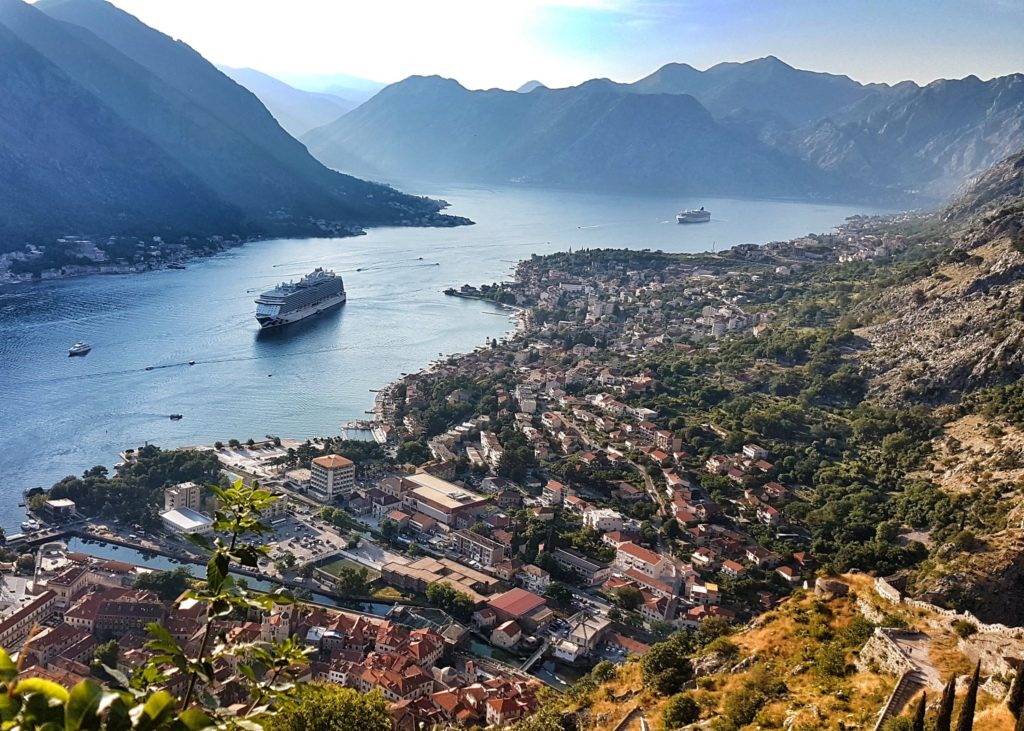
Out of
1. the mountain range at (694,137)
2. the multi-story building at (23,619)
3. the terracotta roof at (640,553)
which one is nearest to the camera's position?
the multi-story building at (23,619)

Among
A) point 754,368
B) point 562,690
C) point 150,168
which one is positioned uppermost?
point 150,168

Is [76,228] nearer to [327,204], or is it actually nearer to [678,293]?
[327,204]

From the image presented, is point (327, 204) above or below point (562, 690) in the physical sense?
above

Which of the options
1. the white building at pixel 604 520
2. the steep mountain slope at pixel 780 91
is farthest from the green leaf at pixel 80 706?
the steep mountain slope at pixel 780 91

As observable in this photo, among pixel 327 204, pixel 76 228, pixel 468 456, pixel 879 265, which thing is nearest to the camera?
pixel 468 456

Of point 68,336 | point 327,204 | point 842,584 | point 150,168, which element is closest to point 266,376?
point 68,336

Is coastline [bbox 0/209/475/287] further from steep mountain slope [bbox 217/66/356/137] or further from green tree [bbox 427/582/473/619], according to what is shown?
steep mountain slope [bbox 217/66/356/137]

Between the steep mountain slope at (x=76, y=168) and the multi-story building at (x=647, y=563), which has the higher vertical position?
the steep mountain slope at (x=76, y=168)

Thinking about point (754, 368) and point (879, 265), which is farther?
point (879, 265)

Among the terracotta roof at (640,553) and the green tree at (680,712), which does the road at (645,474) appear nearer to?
the terracotta roof at (640,553)
